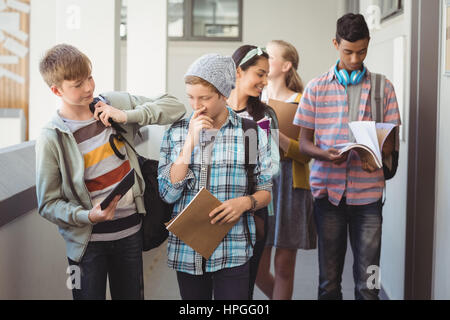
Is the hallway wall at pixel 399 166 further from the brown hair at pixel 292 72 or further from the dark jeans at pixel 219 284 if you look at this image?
the dark jeans at pixel 219 284

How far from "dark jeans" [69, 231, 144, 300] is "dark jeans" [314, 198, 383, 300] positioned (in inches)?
38.7

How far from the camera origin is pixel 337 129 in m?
2.49

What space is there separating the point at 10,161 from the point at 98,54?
118cm

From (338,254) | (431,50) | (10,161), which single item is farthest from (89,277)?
(431,50)

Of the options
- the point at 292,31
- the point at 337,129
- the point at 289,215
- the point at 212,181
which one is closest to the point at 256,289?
the point at 289,215

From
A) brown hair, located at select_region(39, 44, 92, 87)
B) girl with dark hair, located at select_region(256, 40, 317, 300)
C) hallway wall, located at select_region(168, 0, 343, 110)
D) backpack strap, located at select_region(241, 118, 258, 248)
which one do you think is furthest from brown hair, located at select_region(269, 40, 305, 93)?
hallway wall, located at select_region(168, 0, 343, 110)

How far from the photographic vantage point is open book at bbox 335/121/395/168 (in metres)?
2.27

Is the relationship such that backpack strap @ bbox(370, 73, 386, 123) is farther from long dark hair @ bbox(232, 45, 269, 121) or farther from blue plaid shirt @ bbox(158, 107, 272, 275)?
blue plaid shirt @ bbox(158, 107, 272, 275)

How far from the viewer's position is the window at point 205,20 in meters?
6.82

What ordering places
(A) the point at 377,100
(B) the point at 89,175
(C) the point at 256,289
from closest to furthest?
(B) the point at 89,175 → (A) the point at 377,100 → (C) the point at 256,289

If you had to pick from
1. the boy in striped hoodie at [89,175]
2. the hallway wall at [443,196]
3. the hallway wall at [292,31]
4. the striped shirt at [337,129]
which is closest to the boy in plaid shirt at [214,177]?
the boy in striped hoodie at [89,175]

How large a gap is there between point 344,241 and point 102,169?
1.27 m

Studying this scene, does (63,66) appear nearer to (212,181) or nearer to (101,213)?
(101,213)
